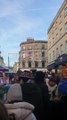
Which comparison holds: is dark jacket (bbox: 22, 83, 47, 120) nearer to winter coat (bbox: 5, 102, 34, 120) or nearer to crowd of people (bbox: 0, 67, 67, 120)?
crowd of people (bbox: 0, 67, 67, 120)

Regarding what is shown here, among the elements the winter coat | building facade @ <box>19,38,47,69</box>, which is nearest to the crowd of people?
the winter coat

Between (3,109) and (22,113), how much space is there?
786 mm

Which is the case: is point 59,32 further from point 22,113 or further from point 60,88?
point 22,113

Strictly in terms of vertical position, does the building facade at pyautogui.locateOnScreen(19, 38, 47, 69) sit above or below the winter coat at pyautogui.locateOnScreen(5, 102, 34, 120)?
above

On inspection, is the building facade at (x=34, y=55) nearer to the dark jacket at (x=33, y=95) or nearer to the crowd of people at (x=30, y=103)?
the crowd of people at (x=30, y=103)

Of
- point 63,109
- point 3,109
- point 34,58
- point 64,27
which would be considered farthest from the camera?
point 34,58

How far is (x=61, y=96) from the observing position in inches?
320

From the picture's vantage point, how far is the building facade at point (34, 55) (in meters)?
122

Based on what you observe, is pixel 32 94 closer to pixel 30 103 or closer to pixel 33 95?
pixel 33 95

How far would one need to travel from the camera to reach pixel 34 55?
123188mm

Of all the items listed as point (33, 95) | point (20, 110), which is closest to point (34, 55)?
point (33, 95)

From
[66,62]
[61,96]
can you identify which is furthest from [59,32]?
[61,96]

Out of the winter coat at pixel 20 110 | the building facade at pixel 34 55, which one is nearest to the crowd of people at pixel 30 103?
the winter coat at pixel 20 110

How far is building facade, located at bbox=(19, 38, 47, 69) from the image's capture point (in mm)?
122100
